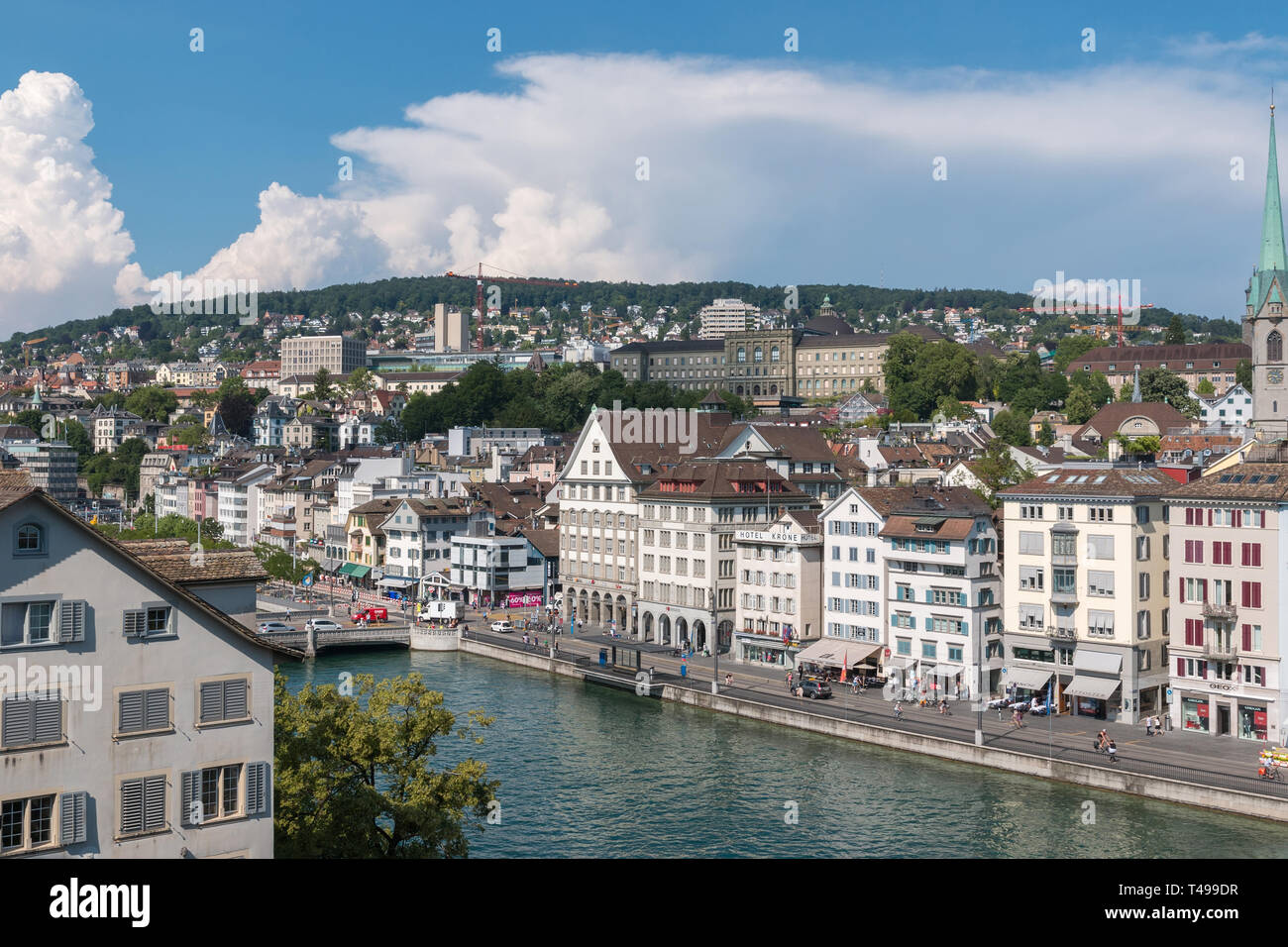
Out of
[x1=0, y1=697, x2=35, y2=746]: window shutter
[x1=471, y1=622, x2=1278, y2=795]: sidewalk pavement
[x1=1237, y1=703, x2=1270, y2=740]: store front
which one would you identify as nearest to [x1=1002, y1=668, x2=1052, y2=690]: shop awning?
[x1=471, y1=622, x2=1278, y2=795]: sidewalk pavement

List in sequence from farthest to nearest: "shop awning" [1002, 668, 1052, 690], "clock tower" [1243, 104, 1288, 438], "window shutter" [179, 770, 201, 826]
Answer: "clock tower" [1243, 104, 1288, 438] < "shop awning" [1002, 668, 1052, 690] < "window shutter" [179, 770, 201, 826]

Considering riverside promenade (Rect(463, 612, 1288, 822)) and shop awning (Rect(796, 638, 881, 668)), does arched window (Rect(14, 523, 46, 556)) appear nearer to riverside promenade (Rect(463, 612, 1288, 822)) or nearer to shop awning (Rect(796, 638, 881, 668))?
riverside promenade (Rect(463, 612, 1288, 822))

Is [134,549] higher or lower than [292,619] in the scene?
higher

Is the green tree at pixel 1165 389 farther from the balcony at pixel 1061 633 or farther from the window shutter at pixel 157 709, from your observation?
the window shutter at pixel 157 709

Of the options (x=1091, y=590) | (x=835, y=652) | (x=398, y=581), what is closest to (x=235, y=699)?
(x=1091, y=590)

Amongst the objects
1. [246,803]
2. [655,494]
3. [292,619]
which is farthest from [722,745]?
[292,619]

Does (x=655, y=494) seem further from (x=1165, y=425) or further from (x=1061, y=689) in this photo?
(x=1165, y=425)
